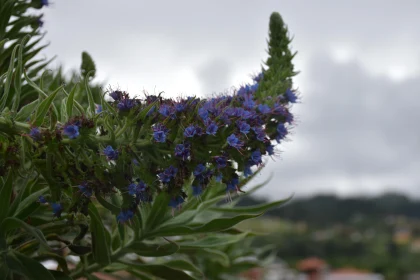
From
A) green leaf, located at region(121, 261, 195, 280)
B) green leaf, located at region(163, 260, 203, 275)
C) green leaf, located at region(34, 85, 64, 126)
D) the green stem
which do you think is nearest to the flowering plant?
green leaf, located at region(34, 85, 64, 126)

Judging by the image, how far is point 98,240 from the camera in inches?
88.0

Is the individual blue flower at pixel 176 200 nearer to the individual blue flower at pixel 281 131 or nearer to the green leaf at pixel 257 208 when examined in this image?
the individual blue flower at pixel 281 131

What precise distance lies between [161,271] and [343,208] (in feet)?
321

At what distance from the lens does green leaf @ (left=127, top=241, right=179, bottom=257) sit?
88.3 inches

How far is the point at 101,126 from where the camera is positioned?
5.89 ft

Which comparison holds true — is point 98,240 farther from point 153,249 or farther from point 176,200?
point 176,200

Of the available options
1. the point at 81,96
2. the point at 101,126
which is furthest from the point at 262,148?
the point at 81,96

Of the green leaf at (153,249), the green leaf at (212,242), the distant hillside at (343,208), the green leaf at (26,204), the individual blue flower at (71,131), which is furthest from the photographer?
the distant hillside at (343,208)

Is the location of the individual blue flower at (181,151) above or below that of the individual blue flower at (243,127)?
below

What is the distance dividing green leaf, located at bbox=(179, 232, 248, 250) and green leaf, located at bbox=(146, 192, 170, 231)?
23 centimetres

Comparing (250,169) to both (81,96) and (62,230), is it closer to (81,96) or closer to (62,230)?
(62,230)

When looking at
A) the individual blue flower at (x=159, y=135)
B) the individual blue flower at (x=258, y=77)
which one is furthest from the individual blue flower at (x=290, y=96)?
the individual blue flower at (x=159, y=135)

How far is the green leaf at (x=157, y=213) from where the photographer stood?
7.36ft

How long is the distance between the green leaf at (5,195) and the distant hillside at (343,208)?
88889 millimetres
